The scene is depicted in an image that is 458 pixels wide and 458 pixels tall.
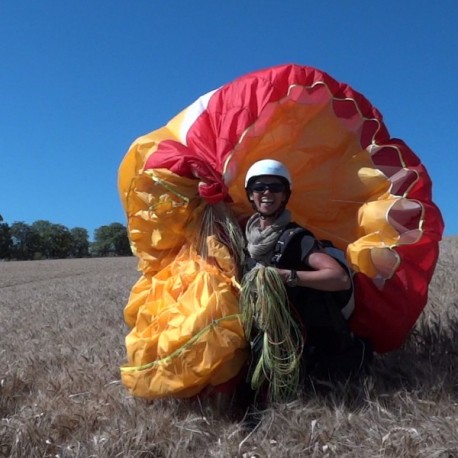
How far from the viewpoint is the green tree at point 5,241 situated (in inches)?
2740

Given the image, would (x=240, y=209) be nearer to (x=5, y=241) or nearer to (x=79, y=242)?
(x=5, y=241)

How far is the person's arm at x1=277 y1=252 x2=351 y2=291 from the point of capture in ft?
9.32

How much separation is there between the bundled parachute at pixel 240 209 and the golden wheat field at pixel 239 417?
0.17 meters

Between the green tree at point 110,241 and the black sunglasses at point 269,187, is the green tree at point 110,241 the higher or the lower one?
the higher one

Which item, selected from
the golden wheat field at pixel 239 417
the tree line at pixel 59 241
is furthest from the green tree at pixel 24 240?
Result: the golden wheat field at pixel 239 417

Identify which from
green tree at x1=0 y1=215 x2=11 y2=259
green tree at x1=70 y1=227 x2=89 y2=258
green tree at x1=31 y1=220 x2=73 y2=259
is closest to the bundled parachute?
green tree at x1=0 y1=215 x2=11 y2=259

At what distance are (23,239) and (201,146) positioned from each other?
78.1 m

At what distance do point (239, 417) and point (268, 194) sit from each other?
3.38 ft

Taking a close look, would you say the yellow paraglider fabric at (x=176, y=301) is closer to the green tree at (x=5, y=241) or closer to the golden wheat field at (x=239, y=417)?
the golden wheat field at (x=239, y=417)

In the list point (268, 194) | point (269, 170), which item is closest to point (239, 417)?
point (268, 194)

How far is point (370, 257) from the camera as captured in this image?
10.8 feet

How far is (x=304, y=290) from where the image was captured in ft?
10.0

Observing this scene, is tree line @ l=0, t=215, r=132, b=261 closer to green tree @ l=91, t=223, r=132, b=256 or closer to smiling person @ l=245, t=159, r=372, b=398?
green tree @ l=91, t=223, r=132, b=256

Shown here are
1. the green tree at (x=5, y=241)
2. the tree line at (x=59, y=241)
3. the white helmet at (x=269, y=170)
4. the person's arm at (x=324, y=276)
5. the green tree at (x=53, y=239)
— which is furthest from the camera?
the green tree at (x=53, y=239)
